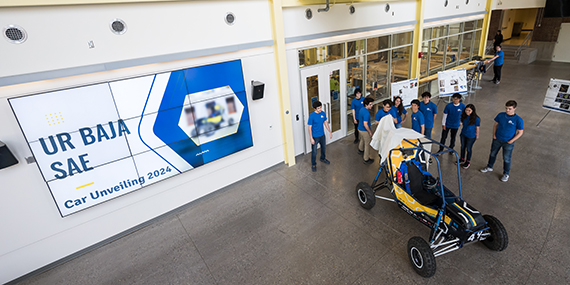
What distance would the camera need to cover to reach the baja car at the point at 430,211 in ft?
12.7

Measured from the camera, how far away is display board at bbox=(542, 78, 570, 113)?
6.97 m

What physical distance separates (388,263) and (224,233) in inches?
107

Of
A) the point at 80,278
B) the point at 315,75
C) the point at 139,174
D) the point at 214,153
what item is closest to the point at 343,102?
the point at 315,75

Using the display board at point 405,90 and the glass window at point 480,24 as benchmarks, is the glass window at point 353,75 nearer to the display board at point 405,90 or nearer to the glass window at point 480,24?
the display board at point 405,90

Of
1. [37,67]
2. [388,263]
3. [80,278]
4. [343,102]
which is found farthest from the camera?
[343,102]

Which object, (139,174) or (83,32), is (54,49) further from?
(139,174)

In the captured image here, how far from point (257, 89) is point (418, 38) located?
655 centimetres

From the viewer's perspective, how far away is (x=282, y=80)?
6.39 meters

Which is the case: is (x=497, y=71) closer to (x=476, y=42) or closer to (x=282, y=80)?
(x=476, y=42)

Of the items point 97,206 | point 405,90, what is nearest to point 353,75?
point 405,90

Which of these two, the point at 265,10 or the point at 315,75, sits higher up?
the point at 265,10

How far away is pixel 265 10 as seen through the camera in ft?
19.2

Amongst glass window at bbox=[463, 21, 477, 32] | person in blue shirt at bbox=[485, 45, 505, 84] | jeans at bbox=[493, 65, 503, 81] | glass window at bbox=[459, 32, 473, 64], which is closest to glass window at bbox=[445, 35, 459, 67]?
glass window at bbox=[459, 32, 473, 64]

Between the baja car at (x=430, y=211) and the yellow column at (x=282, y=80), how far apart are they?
7.45 ft
